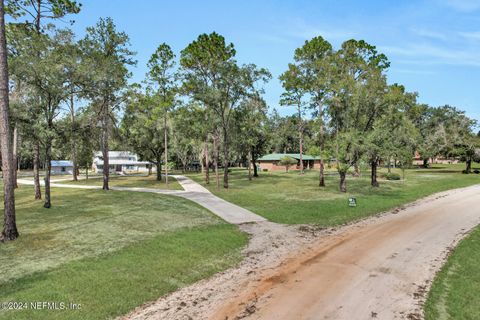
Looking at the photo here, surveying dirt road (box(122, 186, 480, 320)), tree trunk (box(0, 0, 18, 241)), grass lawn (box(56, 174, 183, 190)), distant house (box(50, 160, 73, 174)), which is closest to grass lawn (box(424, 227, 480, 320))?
dirt road (box(122, 186, 480, 320))

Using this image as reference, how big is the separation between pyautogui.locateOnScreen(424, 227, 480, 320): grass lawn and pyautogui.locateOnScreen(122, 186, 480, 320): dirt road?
261mm

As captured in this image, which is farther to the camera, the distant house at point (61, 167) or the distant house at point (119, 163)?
the distant house at point (61, 167)

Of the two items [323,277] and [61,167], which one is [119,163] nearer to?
[61,167]

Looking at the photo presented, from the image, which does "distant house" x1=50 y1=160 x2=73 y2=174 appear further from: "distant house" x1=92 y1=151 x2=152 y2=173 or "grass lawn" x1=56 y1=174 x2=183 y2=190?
"grass lawn" x1=56 y1=174 x2=183 y2=190

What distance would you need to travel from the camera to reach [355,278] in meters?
8.17

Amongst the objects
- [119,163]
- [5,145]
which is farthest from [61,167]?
[5,145]

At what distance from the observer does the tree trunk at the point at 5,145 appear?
35.5 ft

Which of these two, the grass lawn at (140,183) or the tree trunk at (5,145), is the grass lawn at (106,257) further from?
the grass lawn at (140,183)

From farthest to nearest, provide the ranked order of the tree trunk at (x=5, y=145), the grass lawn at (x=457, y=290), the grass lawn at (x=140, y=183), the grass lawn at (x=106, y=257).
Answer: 1. the grass lawn at (x=140, y=183)
2. the tree trunk at (x=5, y=145)
3. the grass lawn at (x=106, y=257)
4. the grass lawn at (x=457, y=290)

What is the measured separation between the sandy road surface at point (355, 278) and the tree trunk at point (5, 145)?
362 inches

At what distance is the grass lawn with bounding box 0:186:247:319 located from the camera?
705 centimetres

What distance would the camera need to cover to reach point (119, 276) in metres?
8.20

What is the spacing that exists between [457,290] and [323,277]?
314 centimetres

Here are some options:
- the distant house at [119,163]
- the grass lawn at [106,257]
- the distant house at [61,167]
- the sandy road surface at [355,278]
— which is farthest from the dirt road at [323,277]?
the distant house at [61,167]
